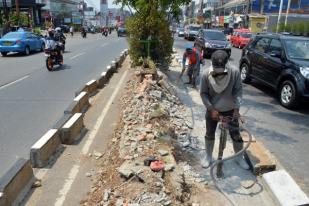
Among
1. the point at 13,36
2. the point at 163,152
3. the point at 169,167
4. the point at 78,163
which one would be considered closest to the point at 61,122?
the point at 78,163

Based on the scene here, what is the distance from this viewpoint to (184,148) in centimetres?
579

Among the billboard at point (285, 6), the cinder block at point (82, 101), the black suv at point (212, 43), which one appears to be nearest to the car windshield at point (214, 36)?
the black suv at point (212, 43)

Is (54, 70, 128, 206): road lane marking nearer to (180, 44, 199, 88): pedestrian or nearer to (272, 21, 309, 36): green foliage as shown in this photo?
(180, 44, 199, 88): pedestrian

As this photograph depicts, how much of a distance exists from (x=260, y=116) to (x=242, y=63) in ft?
14.8

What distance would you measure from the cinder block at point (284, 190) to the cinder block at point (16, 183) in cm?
311

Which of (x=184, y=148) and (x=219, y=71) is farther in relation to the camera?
(x=184, y=148)

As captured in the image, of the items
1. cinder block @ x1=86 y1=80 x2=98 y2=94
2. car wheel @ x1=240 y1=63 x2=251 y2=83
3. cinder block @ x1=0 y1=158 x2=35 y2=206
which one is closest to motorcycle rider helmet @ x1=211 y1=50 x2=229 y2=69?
cinder block @ x1=0 y1=158 x2=35 y2=206

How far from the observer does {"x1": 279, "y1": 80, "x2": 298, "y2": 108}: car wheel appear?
8.38 m

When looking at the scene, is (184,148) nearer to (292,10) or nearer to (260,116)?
(260,116)

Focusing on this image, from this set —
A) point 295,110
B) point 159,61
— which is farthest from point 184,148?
point 159,61

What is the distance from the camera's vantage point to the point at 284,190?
165 inches

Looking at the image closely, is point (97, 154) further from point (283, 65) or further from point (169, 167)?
point (283, 65)

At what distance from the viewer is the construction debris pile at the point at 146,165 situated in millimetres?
3822

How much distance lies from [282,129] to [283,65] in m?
2.58
